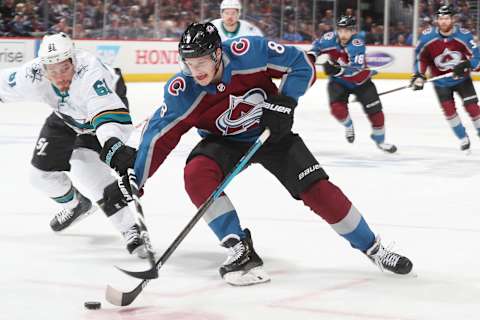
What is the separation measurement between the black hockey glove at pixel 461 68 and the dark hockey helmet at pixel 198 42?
14.7ft

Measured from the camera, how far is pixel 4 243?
3.95 meters

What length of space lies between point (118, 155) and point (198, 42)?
487 mm

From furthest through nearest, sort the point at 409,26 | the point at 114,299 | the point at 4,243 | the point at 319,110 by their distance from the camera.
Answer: the point at 409,26, the point at 319,110, the point at 4,243, the point at 114,299

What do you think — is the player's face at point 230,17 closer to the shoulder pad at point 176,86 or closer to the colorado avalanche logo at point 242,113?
the colorado avalanche logo at point 242,113

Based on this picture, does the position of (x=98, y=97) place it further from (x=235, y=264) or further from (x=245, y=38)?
(x=235, y=264)

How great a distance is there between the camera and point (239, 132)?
133 inches

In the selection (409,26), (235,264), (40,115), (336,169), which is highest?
(235,264)

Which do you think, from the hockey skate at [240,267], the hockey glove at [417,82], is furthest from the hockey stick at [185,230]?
the hockey glove at [417,82]

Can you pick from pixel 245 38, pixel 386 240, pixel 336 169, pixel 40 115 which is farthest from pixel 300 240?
pixel 40 115

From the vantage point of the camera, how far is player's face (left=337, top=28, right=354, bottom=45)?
24.8 ft

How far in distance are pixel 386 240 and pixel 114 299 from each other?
5.16 ft

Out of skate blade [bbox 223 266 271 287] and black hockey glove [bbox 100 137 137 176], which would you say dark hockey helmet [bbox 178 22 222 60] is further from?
skate blade [bbox 223 266 271 287]

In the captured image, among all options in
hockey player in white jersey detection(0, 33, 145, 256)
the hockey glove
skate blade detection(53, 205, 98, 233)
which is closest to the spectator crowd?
the hockey glove

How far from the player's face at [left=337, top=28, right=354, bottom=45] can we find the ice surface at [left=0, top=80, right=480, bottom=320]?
3.94ft
